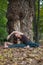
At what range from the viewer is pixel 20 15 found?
40.5ft

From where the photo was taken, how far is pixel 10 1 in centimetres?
1248

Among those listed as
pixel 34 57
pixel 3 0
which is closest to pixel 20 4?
pixel 3 0

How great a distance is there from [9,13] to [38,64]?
8766mm

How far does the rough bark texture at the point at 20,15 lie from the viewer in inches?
484

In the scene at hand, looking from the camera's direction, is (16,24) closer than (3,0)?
Yes

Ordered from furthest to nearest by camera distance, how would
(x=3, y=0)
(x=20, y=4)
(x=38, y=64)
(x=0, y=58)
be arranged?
(x=3, y=0), (x=20, y=4), (x=0, y=58), (x=38, y=64)

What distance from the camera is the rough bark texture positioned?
12281mm

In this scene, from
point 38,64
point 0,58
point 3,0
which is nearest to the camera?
point 38,64

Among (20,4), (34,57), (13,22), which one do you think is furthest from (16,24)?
(34,57)

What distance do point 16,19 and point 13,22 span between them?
24 centimetres

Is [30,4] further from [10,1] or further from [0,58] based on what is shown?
[0,58]

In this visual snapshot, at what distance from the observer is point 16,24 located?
40.8 feet

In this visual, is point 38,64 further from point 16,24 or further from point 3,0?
point 3,0

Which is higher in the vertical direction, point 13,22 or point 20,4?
point 20,4
